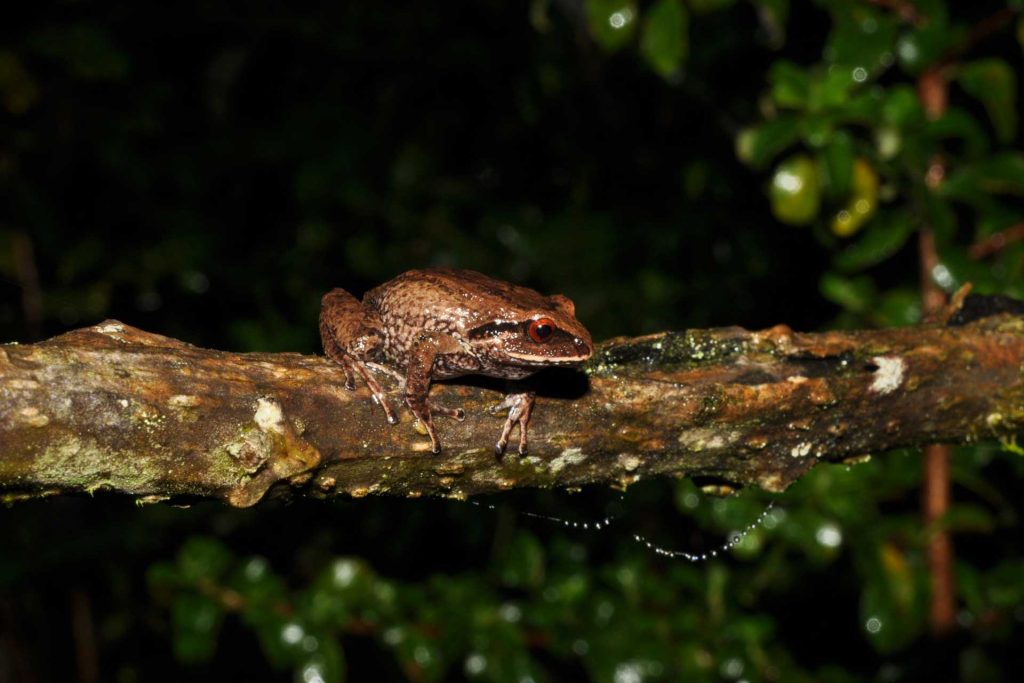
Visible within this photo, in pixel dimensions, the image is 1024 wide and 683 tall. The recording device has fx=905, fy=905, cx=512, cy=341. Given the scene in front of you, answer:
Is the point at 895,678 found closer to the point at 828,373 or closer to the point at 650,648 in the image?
the point at 650,648

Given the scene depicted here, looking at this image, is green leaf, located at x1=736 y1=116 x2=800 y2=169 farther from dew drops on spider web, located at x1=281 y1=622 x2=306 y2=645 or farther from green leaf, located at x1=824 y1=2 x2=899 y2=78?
dew drops on spider web, located at x1=281 y1=622 x2=306 y2=645

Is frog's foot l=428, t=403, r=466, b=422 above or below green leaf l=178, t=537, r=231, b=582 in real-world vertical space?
above

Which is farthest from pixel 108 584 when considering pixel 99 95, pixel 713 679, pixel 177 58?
pixel 713 679

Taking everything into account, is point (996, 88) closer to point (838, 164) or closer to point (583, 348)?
point (838, 164)

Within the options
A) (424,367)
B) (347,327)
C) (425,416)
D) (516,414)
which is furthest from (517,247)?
(425,416)

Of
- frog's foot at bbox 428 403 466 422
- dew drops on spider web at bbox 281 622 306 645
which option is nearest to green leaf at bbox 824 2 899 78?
frog's foot at bbox 428 403 466 422

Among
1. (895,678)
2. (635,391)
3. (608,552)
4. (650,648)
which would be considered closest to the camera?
(635,391)
